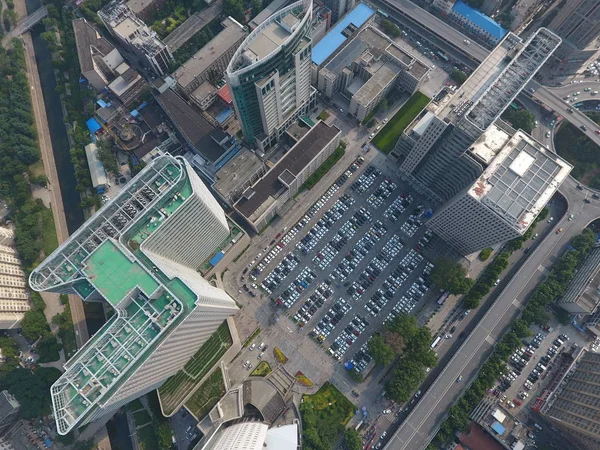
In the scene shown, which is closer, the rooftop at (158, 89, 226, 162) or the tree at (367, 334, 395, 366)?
the tree at (367, 334, 395, 366)

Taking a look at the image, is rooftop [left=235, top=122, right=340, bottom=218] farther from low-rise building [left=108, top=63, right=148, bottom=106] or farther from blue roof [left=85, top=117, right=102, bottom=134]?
blue roof [left=85, top=117, right=102, bottom=134]

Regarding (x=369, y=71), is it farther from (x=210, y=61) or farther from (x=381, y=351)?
(x=381, y=351)

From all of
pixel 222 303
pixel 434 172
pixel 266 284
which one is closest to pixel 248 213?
pixel 266 284

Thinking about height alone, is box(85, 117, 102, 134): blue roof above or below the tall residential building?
below

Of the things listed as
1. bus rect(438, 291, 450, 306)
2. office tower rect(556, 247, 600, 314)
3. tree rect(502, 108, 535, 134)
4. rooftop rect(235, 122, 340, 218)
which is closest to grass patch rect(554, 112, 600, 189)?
tree rect(502, 108, 535, 134)

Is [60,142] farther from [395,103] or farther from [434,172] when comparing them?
[434,172]

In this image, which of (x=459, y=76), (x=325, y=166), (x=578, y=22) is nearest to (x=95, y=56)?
(x=325, y=166)

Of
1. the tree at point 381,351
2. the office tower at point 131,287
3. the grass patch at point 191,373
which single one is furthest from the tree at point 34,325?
the tree at point 381,351
